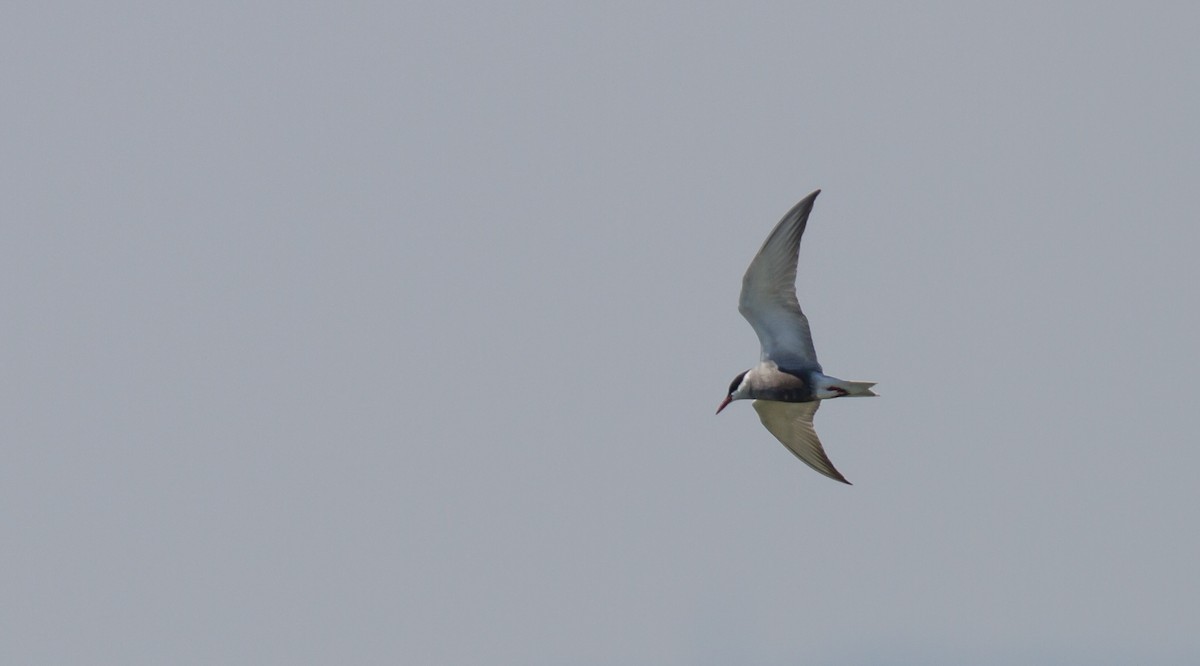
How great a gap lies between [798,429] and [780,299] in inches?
153

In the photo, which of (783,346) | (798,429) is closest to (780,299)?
(783,346)

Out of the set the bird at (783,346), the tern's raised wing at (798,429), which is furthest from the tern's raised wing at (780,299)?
the tern's raised wing at (798,429)

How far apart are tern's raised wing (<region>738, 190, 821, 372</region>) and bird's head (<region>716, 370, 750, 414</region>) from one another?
682mm

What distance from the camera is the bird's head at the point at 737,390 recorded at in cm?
3462

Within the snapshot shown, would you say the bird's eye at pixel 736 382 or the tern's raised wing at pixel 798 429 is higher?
the bird's eye at pixel 736 382

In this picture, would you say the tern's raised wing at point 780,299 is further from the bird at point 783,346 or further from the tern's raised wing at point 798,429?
the tern's raised wing at point 798,429

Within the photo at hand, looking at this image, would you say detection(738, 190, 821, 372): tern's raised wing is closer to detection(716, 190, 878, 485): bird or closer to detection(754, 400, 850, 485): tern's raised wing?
detection(716, 190, 878, 485): bird

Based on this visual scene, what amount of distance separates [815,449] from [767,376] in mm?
2738

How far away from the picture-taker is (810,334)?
33812 mm

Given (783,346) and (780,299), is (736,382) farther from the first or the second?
(780,299)

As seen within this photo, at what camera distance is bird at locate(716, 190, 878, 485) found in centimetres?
3231

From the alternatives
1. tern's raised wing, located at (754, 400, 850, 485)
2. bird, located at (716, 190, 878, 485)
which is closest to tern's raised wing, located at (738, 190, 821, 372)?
bird, located at (716, 190, 878, 485)

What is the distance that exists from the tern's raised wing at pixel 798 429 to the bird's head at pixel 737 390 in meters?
0.84

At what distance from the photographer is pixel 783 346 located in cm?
3397
